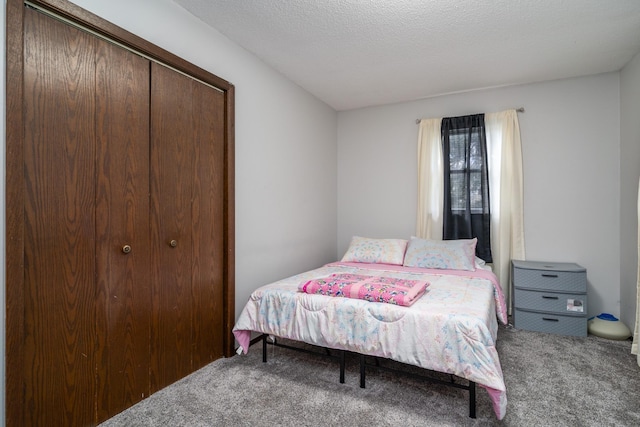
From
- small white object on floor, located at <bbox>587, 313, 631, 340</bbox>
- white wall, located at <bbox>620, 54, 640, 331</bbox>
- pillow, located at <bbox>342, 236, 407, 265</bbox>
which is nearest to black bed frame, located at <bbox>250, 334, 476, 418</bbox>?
pillow, located at <bbox>342, 236, 407, 265</bbox>

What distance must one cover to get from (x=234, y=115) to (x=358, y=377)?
2149 mm

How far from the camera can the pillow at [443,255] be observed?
3.16 metres

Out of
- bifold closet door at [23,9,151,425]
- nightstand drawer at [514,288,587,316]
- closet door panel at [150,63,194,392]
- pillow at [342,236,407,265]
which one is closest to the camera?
bifold closet door at [23,9,151,425]

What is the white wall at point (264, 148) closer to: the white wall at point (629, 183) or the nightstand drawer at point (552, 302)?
the nightstand drawer at point (552, 302)

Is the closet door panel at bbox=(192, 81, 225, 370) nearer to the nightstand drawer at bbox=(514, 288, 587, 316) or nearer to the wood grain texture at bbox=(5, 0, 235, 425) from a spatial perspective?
the wood grain texture at bbox=(5, 0, 235, 425)

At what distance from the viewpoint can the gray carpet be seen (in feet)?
5.77

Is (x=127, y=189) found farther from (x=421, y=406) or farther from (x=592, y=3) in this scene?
(x=592, y=3)

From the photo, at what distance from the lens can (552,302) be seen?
9.92 ft

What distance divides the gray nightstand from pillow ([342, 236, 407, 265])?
3.64 ft

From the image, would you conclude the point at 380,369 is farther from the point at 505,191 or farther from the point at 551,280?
the point at 505,191

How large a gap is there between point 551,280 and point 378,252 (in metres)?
1.60

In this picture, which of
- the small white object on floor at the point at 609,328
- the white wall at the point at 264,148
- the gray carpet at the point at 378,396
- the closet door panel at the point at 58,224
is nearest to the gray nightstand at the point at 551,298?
the small white object on floor at the point at 609,328

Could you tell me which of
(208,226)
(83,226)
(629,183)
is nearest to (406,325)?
(208,226)

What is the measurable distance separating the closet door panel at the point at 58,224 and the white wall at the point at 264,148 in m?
0.36
